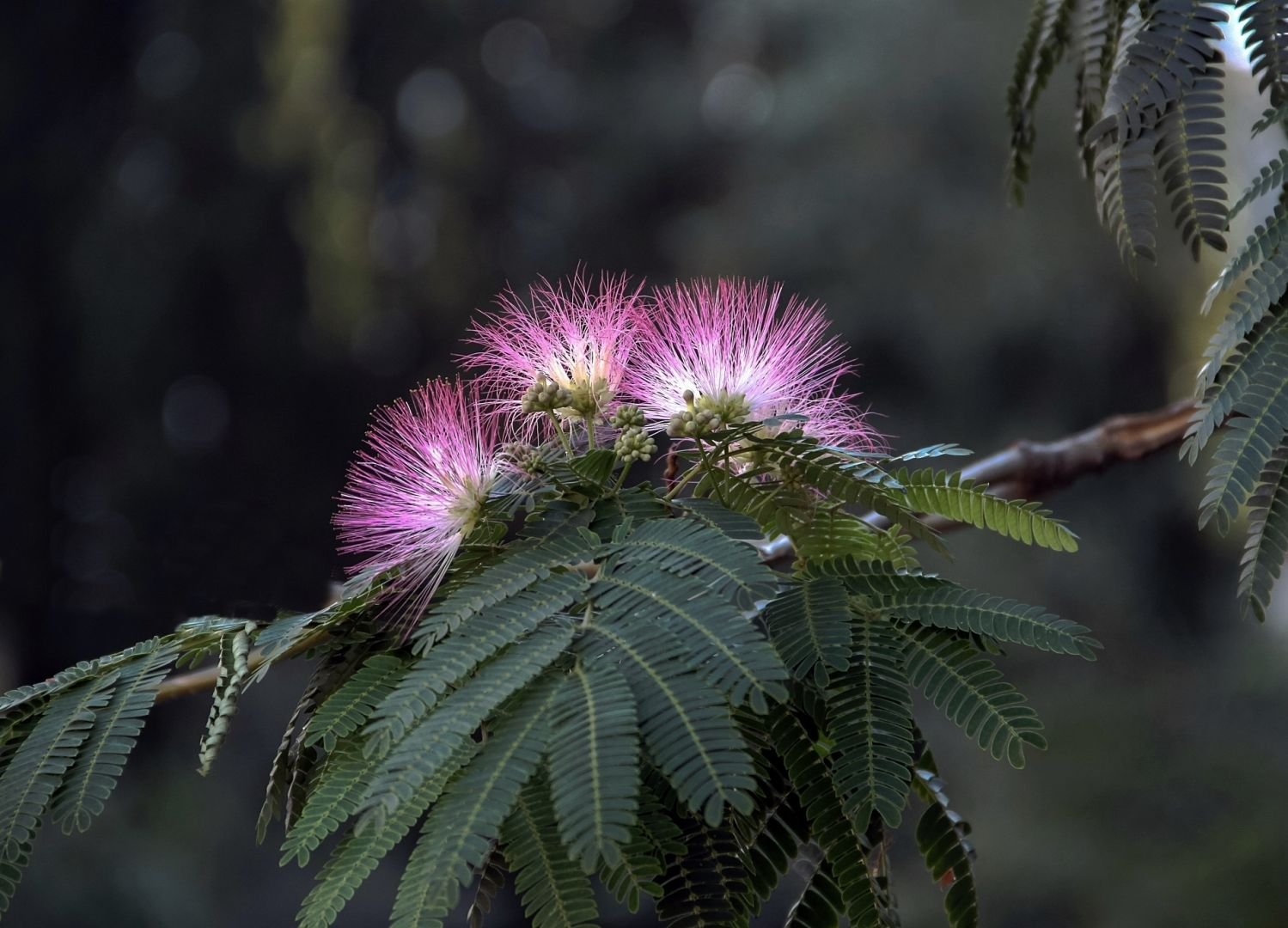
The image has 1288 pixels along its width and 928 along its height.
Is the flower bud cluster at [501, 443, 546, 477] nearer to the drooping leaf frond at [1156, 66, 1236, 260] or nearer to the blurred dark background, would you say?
the drooping leaf frond at [1156, 66, 1236, 260]

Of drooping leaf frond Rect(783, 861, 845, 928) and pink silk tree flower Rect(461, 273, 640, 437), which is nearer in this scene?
drooping leaf frond Rect(783, 861, 845, 928)

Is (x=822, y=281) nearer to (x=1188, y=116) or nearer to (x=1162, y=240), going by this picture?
(x=1162, y=240)

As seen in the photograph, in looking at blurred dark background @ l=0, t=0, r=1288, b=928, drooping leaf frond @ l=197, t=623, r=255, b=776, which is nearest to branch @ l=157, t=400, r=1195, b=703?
drooping leaf frond @ l=197, t=623, r=255, b=776

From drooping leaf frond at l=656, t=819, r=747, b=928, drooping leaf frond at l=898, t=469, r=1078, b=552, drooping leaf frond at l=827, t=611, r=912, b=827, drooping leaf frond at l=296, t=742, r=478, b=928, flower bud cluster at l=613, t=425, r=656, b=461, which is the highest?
drooping leaf frond at l=898, t=469, r=1078, b=552

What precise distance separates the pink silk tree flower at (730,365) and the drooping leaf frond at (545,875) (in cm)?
30

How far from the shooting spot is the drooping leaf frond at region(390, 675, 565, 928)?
1.89ft

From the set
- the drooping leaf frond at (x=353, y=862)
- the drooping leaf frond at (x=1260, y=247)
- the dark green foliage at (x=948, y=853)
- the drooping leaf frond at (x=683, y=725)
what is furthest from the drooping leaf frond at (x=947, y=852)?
the drooping leaf frond at (x=1260, y=247)

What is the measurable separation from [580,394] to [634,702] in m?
0.33

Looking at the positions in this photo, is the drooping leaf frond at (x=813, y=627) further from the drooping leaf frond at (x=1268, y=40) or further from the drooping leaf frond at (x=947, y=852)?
the drooping leaf frond at (x=1268, y=40)

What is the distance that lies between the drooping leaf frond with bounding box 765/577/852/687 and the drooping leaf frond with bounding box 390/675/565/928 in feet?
0.56

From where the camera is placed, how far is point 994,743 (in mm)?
699

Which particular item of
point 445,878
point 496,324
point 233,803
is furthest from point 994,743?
point 233,803

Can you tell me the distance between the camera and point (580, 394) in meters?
Result: 0.88

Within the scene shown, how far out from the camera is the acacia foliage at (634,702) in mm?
596
